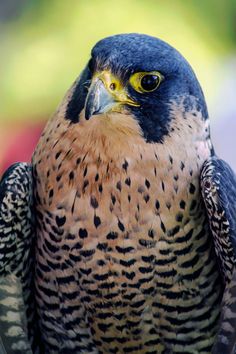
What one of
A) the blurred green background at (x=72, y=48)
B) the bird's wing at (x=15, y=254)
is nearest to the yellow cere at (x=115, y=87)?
the bird's wing at (x=15, y=254)

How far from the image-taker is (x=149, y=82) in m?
2.54

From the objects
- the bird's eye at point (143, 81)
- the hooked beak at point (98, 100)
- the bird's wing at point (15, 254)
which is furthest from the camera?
the bird's wing at point (15, 254)

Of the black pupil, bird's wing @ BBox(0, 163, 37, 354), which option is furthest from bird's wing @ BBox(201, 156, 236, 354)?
bird's wing @ BBox(0, 163, 37, 354)

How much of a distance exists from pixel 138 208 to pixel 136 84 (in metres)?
0.36

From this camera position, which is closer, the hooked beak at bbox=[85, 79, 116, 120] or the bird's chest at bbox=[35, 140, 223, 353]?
the hooked beak at bbox=[85, 79, 116, 120]

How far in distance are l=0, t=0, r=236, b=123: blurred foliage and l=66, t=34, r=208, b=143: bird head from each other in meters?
1.64

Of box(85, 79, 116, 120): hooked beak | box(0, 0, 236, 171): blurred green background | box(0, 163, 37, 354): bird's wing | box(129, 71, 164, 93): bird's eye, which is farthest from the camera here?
box(0, 0, 236, 171): blurred green background

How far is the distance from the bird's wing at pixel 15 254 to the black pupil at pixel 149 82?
19.0 inches

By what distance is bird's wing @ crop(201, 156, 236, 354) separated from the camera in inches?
101

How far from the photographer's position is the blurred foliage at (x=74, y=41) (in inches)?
169

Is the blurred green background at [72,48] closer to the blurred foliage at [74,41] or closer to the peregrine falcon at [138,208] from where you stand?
the blurred foliage at [74,41]

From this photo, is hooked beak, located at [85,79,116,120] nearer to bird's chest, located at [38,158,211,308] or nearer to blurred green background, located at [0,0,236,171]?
bird's chest, located at [38,158,211,308]

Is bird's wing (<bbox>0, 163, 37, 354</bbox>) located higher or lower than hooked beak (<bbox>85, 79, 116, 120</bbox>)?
lower

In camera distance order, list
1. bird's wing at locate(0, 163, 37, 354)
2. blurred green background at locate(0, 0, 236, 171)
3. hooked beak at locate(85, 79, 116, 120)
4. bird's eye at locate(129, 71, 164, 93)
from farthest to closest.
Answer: blurred green background at locate(0, 0, 236, 171) < bird's wing at locate(0, 163, 37, 354) < bird's eye at locate(129, 71, 164, 93) < hooked beak at locate(85, 79, 116, 120)
